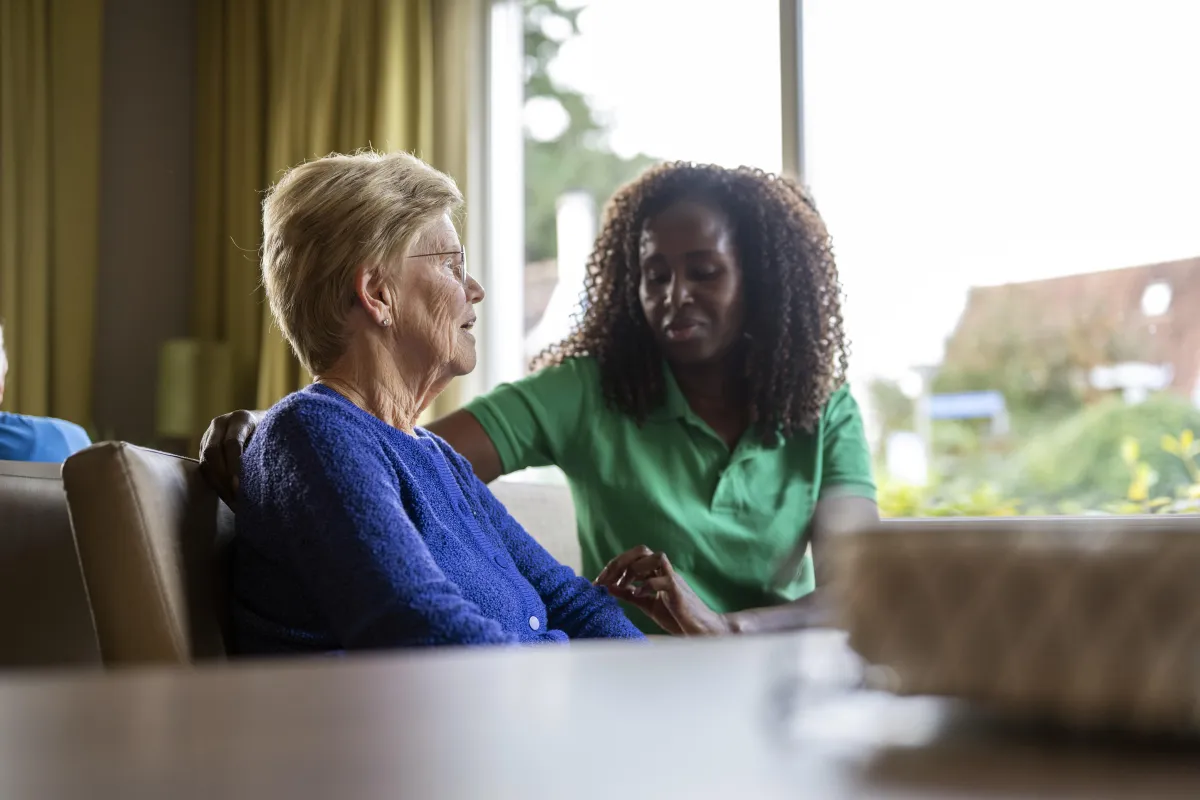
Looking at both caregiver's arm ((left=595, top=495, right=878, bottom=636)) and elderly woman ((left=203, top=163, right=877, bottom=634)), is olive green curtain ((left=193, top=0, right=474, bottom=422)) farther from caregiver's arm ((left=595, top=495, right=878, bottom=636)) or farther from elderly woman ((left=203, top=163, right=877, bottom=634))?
caregiver's arm ((left=595, top=495, right=878, bottom=636))

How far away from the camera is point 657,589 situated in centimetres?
163

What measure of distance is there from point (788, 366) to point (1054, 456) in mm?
1534

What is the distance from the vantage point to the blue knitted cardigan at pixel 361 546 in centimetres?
A: 106

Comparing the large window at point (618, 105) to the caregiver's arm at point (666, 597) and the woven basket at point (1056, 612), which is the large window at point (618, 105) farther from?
the woven basket at point (1056, 612)

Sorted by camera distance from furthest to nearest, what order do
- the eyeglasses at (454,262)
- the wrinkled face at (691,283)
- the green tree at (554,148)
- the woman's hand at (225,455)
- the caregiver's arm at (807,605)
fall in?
the green tree at (554,148), the wrinkled face at (691,283), the caregiver's arm at (807,605), the eyeglasses at (454,262), the woman's hand at (225,455)

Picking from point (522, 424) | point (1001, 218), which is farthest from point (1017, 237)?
point (522, 424)

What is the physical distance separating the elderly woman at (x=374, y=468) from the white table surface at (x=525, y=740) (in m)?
0.74

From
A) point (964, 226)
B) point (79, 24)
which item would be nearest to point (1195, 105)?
point (964, 226)

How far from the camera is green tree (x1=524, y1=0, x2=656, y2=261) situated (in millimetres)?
4262

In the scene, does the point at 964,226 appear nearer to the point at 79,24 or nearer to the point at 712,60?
the point at 712,60

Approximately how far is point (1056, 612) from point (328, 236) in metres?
1.32

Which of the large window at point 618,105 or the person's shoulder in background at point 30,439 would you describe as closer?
the person's shoulder in background at point 30,439

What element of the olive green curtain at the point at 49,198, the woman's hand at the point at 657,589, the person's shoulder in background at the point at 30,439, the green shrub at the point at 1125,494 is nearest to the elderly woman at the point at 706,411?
Answer: the woman's hand at the point at 657,589

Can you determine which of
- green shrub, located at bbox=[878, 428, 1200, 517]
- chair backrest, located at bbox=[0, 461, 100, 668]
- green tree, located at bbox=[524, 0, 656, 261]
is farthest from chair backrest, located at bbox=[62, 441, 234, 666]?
green tree, located at bbox=[524, 0, 656, 261]
